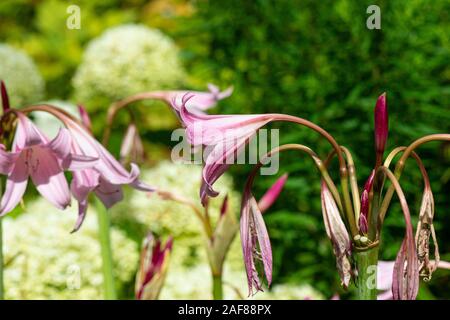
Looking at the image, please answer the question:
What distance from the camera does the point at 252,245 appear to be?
72 cm

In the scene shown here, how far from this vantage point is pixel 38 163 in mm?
949

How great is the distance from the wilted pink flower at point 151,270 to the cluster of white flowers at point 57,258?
24 cm

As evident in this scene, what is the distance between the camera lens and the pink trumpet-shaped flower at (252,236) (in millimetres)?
704

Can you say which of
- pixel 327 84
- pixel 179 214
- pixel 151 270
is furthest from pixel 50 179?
pixel 327 84

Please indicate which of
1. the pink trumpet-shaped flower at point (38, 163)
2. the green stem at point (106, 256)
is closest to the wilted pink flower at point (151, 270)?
the green stem at point (106, 256)

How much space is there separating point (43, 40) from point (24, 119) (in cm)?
228

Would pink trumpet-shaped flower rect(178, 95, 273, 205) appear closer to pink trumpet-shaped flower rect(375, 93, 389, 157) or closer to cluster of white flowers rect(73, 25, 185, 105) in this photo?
pink trumpet-shaped flower rect(375, 93, 389, 157)

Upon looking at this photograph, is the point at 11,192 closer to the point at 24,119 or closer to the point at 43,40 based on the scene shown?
the point at 24,119

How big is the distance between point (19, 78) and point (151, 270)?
117 cm

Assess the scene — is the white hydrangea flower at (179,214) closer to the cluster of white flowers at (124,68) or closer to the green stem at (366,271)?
the cluster of white flowers at (124,68)

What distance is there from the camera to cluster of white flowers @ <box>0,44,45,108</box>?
2.07 meters

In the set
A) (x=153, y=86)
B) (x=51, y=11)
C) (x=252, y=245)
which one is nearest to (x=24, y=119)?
(x=252, y=245)

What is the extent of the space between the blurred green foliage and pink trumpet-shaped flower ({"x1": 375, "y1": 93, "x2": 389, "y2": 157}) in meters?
0.93

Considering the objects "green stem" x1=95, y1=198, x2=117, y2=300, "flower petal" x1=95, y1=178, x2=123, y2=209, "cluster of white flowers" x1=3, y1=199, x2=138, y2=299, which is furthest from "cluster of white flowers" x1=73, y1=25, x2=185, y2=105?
"flower petal" x1=95, y1=178, x2=123, y2=209
